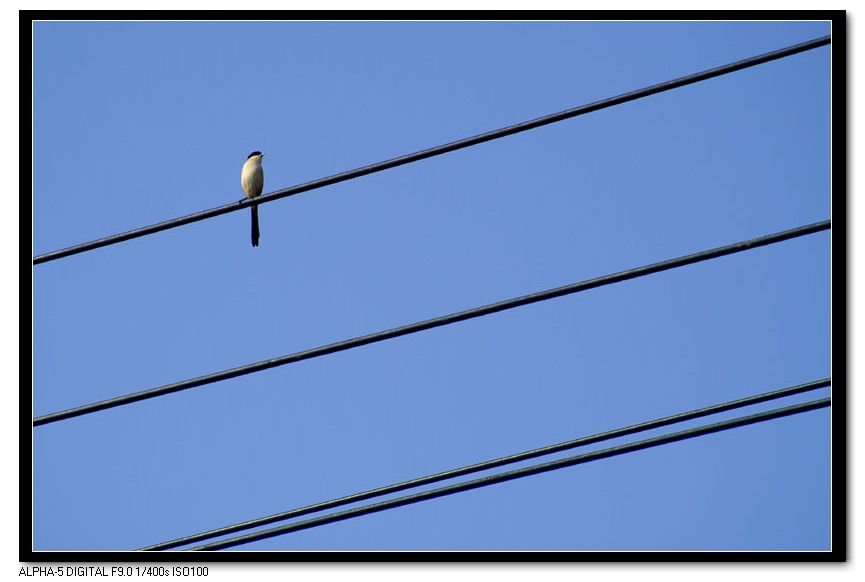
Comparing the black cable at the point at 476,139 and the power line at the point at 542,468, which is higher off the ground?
the black cable at the point at 476,139

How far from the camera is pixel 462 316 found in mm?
Answer: 3930

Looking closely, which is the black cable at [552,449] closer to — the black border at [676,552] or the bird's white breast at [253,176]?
the black border at [676,552]

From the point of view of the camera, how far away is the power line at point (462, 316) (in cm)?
388

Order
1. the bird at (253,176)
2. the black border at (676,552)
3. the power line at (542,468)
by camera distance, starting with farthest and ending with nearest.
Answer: the bird at (253,176) → the black border at (676,552) → the power line at (542,468)

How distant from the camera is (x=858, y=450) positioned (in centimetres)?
430

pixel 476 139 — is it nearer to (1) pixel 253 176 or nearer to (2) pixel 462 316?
(2) pixel 462 316

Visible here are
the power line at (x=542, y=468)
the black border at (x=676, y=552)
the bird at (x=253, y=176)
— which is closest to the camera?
the power line at (x=542, y=468)

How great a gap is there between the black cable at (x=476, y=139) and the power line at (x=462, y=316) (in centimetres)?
69

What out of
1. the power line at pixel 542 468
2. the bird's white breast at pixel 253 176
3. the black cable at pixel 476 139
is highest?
the bird's white breast at pixel 253 176

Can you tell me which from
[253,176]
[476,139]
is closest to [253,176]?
[253,176]

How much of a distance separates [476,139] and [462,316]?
0.76 meters

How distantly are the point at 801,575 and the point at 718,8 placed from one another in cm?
231

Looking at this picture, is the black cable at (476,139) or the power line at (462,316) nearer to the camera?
the power line at (462,316)

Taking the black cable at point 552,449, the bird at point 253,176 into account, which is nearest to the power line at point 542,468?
the black cable at point 552,449
